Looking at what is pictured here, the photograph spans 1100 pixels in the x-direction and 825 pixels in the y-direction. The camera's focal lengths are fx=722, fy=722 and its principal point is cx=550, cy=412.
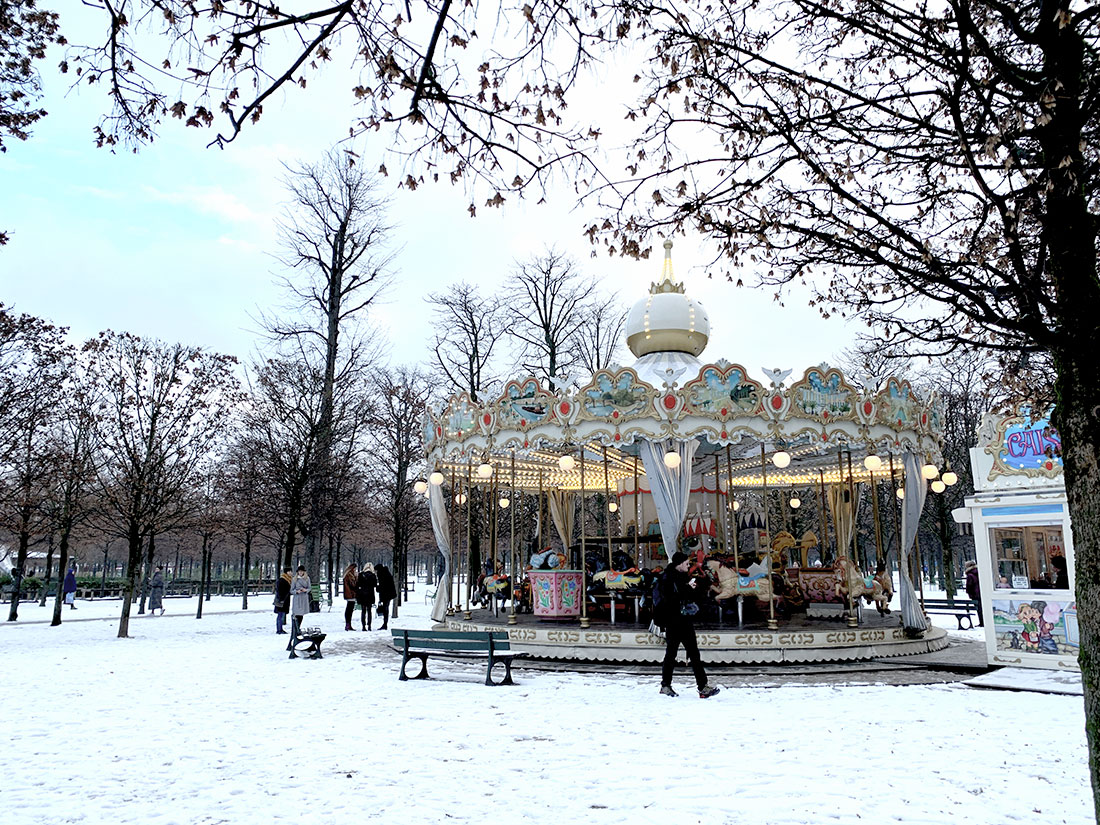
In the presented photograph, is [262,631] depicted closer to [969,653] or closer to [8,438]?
[8,438]

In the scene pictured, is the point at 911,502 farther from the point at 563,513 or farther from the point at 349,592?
the point at 349,592

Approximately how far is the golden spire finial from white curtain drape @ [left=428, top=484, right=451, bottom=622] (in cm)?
718

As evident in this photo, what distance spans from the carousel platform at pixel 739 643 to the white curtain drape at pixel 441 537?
266 centimetres

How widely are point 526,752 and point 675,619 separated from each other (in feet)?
Result: 11.4

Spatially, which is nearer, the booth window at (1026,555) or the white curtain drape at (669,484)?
the booth window at (1026,555)

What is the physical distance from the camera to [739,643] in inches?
485

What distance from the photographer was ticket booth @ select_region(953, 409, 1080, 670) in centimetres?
1108

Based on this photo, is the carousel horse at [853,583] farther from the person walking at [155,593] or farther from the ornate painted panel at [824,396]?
the person walking at [155,593]

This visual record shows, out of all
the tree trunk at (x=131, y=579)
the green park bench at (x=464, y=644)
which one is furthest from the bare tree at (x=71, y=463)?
the green park bench at (x=464, y=644)

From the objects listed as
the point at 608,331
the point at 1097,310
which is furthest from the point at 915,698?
the point at 608,331

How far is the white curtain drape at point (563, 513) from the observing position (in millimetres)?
21547

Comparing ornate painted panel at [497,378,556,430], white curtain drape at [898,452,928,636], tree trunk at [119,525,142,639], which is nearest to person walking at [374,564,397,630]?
tree trunk at [119,525,142,639]

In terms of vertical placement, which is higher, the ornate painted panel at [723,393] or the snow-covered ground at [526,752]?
the ornate painted panel at [723,393]

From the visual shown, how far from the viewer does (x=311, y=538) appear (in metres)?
23.2
